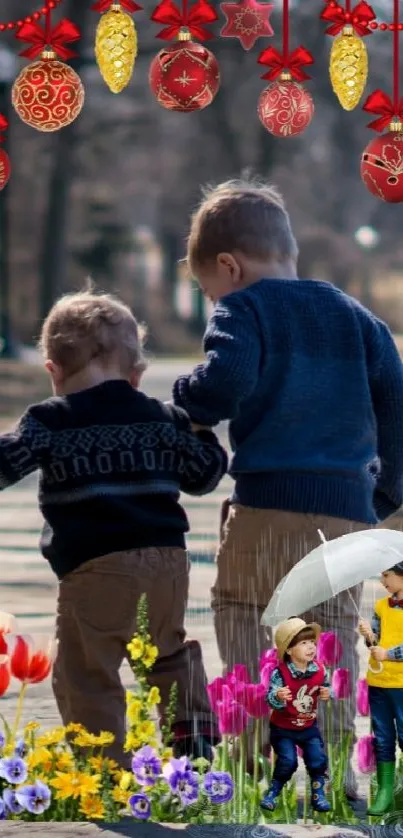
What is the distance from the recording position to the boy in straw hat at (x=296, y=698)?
3998 millimetres

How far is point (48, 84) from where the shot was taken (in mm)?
4707

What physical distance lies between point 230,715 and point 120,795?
0.33 m

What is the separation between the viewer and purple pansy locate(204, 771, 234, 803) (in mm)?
4180

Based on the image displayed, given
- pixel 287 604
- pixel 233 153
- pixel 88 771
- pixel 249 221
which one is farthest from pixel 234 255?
pixel 233 153

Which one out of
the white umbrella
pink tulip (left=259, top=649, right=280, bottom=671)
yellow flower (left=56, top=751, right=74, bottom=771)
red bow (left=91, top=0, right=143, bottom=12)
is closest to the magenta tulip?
pink tulip (left=259, top=649, right=280, bottom=671)

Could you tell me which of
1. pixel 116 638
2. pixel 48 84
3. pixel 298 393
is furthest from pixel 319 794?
pixel 48 84

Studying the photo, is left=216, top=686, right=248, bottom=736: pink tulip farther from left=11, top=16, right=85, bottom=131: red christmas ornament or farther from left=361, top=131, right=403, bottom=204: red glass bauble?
left=11, top=16, right=85, bottom=131: red christmas ornament

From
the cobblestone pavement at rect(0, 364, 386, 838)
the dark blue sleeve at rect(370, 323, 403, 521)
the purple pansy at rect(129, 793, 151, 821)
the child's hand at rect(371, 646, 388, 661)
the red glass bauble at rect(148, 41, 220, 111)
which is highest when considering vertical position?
the red glass bauble at rect(148, 41, 220, 111)

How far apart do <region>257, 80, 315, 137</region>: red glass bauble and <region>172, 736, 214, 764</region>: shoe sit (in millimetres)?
1564

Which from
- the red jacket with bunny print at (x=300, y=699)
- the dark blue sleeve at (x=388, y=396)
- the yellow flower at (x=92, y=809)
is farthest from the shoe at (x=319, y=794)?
the dark blue sleeve at (x=388, y=396)

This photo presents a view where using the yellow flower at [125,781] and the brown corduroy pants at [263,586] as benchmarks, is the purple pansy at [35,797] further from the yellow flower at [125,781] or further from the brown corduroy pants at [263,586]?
the brown corduroy pants at [263,586]

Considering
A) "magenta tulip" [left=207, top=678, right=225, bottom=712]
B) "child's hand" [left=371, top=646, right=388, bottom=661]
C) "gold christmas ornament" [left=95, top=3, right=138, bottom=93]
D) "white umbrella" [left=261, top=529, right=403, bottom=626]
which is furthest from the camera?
"gold christmas ornament" [left=95, top=3, right=138, bottom=93]

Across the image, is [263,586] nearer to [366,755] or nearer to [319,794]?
[366,755]

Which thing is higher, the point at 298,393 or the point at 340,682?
the point at 298,393
